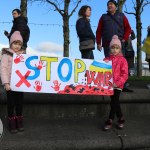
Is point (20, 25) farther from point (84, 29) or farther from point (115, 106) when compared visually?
point (115, 106)

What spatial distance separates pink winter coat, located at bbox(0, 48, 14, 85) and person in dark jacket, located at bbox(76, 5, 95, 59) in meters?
2.65

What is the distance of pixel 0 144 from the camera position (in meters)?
5.32

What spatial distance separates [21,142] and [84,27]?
355 cm

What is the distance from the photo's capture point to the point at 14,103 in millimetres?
5949

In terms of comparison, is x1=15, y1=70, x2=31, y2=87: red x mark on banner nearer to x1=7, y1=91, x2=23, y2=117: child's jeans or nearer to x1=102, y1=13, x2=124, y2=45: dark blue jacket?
x1=7, y1=91, x2=23, y2=117: child's jeans

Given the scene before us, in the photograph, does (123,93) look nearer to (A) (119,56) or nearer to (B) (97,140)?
(A) (119,56)

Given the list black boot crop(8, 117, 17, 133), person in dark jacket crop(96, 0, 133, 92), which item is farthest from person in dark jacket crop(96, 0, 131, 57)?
black boot crop(8, 117, 17, 133)

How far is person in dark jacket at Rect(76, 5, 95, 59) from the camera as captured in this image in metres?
8.27

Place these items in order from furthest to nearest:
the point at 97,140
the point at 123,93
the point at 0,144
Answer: the point at 123,93, the point at 97,140, the point at 0,144

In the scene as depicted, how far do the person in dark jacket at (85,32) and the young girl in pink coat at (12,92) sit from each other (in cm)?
250

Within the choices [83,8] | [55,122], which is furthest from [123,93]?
[83,8]

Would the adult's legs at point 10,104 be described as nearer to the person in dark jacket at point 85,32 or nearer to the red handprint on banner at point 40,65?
the red handprint on banner at point 40,65

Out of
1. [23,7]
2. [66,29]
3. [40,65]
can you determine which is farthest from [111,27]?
[66,29]

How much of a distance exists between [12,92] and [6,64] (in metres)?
0.42
